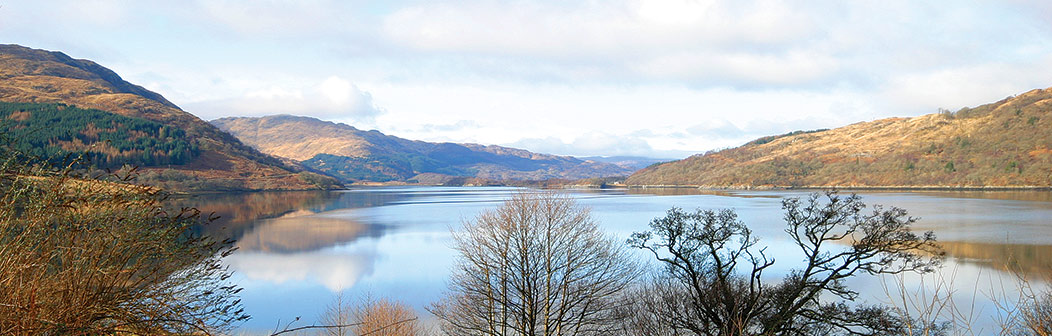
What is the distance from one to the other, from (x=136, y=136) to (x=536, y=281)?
414ft

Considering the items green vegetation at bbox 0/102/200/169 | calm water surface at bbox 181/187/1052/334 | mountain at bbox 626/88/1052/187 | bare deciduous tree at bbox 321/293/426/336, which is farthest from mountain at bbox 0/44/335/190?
mountain at bbox 626/88/1052/187

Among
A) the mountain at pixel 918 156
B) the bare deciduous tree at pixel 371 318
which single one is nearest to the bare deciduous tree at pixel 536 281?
the bare deciduous tree at pixel 371 318

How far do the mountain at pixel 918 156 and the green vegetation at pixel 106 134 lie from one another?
132376mm

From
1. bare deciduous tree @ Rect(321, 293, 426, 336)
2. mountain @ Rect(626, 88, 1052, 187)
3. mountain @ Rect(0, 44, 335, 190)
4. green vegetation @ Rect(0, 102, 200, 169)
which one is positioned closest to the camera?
bare deciduous tree @ Rect(321, 293, 426, 336)

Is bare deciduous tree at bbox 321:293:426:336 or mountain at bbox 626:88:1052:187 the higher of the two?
mountain at bbox 626:88:1052:187

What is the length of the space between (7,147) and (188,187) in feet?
353

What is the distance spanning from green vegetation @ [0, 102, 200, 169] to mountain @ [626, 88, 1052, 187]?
434 feet

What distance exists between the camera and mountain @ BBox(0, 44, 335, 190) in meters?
103

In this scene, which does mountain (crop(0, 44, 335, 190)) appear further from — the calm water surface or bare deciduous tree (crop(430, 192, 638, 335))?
bare deciduous tree (crop(430, 192, 638, 335))

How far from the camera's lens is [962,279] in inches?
1023

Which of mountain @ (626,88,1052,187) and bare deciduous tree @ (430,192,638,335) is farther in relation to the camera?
mountain @ (626,88,1052,187)

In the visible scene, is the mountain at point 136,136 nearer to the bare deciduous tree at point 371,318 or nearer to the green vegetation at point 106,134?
the green vegetation at point 106,134

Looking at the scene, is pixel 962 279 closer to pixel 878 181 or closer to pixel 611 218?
pixel 611 218

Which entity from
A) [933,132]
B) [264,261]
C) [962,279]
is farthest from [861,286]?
[933,132]
